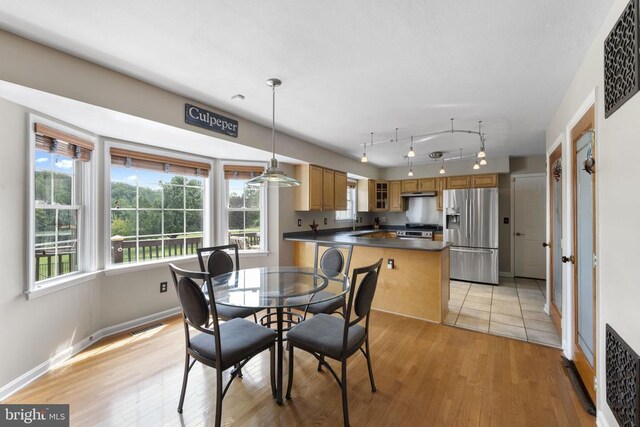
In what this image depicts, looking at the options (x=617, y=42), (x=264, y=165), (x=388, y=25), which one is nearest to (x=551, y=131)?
(x=617, y=42)

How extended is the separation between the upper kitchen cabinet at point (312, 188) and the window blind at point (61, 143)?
8.74 ft

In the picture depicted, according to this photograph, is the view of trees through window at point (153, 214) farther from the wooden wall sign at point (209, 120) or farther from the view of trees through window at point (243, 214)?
the wooden wall sign at point (209, 120)

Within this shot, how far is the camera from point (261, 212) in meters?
4.28

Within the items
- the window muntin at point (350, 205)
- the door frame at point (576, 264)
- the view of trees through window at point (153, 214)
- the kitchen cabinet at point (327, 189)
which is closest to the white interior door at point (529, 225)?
the window muntin at point (350, 205)

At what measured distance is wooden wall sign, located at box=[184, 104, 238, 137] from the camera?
267 centimetres

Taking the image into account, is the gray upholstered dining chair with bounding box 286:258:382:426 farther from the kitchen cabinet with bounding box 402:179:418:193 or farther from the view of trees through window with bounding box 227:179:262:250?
the kitchen cabinet with bounding box 402:179:418:193

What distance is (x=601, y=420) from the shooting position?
1628 mm

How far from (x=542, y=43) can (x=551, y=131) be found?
2008 millimetres

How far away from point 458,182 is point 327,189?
114 inches

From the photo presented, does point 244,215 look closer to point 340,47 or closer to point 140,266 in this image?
point 140,266

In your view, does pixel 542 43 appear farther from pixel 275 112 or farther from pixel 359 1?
pixel 275 112

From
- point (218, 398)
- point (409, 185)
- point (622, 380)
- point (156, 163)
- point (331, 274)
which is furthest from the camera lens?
point (409, 185)

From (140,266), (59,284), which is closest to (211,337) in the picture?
(59,284)

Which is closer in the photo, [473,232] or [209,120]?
[209,120]
